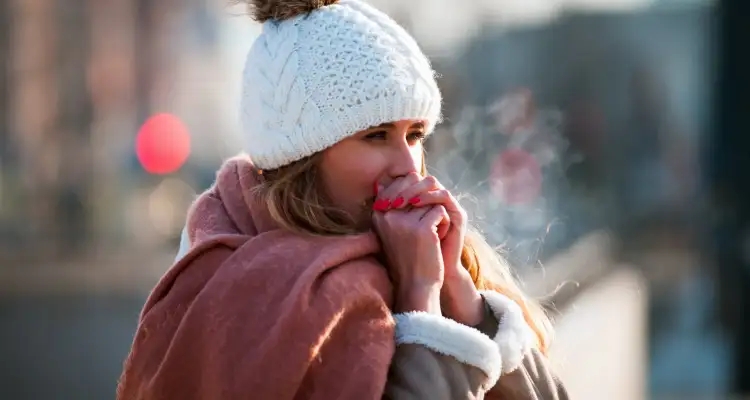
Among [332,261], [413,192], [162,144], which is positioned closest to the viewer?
[332,261]

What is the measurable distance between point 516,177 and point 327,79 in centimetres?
381

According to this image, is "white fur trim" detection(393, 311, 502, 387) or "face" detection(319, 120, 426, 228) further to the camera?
"face" detection(319, 120, 426, 228)

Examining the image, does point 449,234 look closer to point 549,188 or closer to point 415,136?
point 415,136

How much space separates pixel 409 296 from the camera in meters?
2.10

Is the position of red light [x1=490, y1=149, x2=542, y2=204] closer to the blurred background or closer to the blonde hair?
Answer: the blurred background

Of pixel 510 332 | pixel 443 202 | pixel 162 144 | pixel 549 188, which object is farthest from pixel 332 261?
pixel 162 144

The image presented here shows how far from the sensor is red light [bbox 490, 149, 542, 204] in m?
5.62

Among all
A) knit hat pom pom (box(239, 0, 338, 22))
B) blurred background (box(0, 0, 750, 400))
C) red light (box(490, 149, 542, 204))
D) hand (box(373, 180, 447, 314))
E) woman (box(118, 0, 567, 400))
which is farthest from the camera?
red light (box(490, 149, 542, 204))

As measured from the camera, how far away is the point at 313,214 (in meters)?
2.16

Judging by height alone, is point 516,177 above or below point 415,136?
below

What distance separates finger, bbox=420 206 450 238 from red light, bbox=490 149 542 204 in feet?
10.8

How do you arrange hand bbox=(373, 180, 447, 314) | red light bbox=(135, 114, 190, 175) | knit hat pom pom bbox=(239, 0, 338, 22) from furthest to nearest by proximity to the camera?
red light bbox=(135, 114, 190, 175), knit hat pom pom bbox=(239, 0, 338, 22), hand bbox=(373, 180, 447, 314)

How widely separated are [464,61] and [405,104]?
6.04 metres

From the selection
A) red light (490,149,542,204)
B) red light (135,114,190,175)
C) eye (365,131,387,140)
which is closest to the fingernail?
eye (365,131,387,140)
